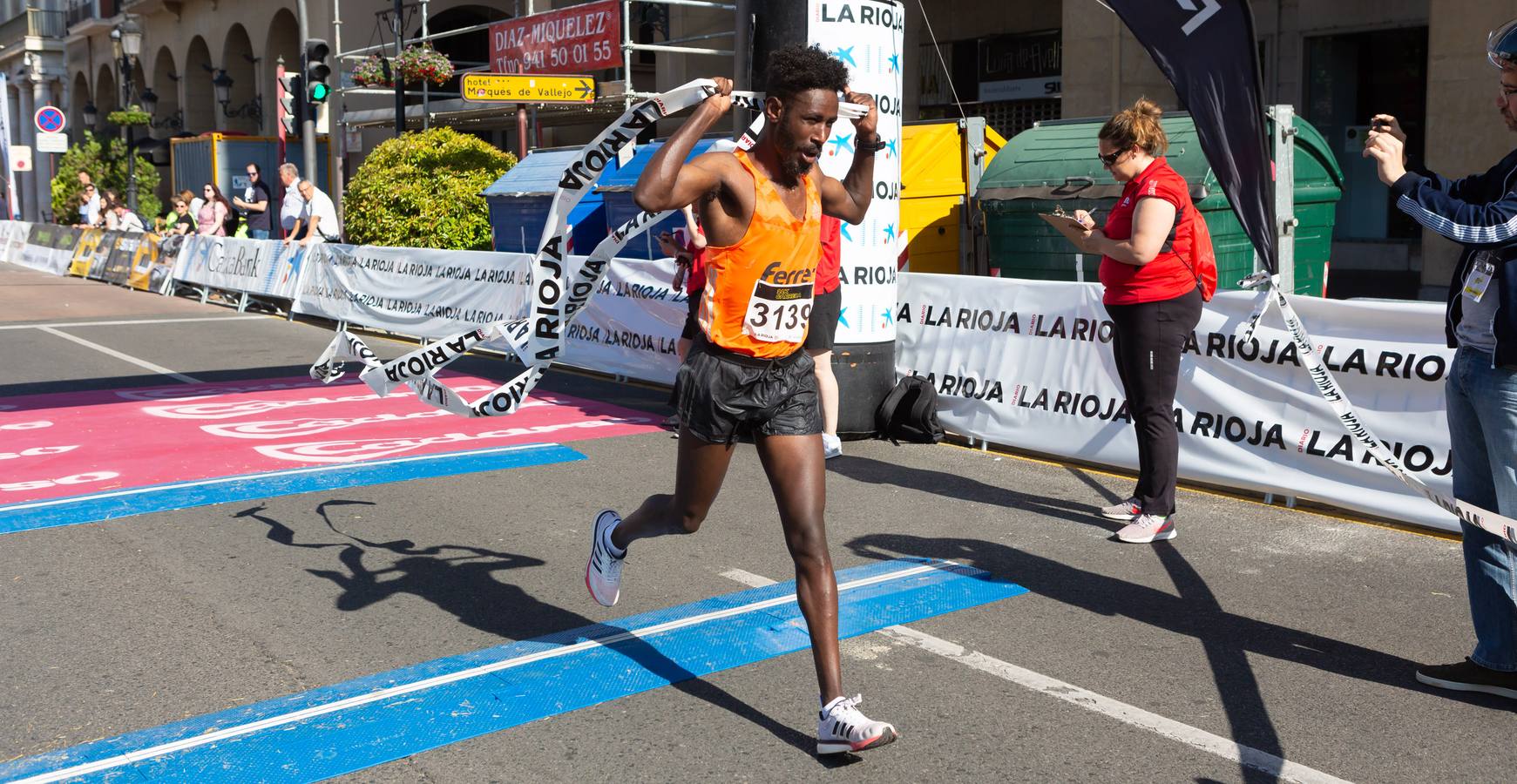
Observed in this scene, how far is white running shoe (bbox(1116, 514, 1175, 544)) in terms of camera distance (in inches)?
251

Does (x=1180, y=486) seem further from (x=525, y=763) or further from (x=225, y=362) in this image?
(x=225, y=362)

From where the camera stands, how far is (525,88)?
16.2 meters

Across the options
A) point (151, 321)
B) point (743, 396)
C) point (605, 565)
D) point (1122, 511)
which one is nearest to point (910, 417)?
point (1122, 511)

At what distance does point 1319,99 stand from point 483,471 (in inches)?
556

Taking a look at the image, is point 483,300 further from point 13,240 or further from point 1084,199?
point 13,240

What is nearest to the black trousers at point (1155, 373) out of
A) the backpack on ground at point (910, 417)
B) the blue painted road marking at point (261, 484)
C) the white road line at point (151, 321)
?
the backpack on ground at point (910, 417)

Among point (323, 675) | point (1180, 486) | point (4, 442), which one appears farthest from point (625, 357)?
point (323, 675)

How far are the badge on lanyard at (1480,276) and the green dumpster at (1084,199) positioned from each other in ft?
22.2

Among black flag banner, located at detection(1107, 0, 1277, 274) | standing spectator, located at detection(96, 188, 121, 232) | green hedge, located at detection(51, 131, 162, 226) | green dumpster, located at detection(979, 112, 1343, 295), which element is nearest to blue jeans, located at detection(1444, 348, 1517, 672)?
black flag banner, located at detection(1107, 0, 1277, 274)

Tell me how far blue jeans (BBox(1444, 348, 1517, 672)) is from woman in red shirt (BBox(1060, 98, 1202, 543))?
6.07ft

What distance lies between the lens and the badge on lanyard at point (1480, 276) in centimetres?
414

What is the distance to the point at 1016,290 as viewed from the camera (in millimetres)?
8664

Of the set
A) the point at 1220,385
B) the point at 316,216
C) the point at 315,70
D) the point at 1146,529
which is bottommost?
the point at 1146,529

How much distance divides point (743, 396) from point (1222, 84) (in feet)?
8.40
